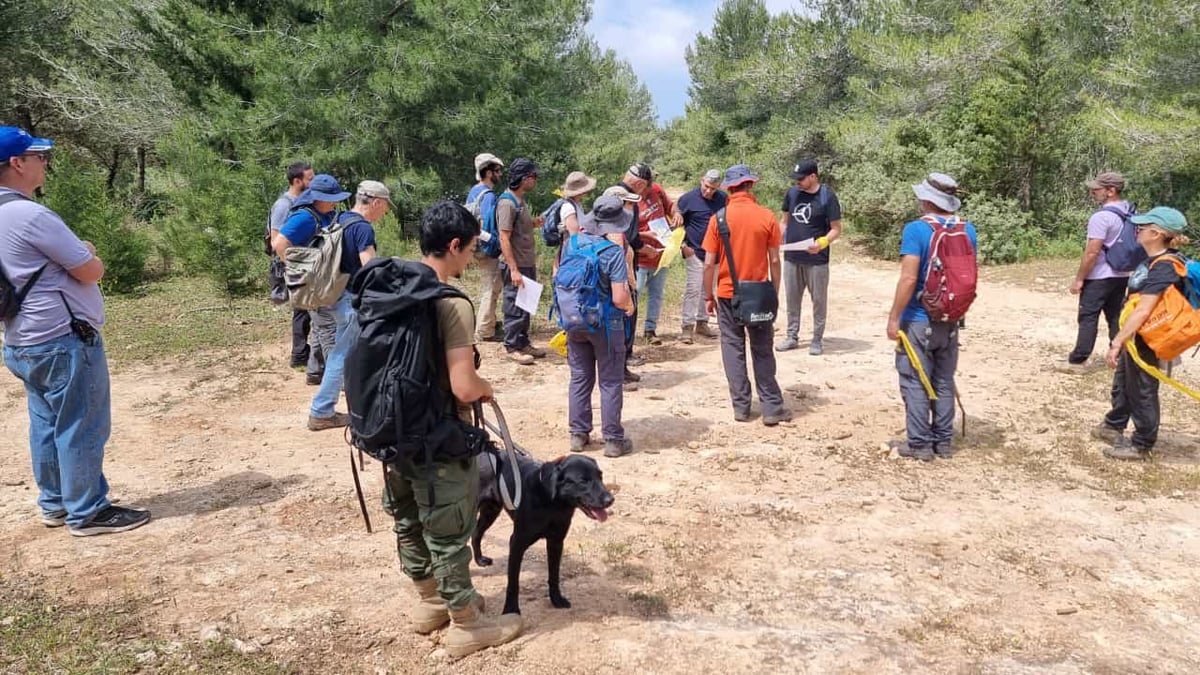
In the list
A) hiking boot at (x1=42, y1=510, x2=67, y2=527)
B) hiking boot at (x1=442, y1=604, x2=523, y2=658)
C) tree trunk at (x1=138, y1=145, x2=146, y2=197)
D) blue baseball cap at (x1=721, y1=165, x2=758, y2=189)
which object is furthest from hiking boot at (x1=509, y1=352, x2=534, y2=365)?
tree trunk at (x1=138, y1=145, x2=146, y2=197)

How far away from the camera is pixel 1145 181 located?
526 inches

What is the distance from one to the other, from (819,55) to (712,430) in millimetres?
15927

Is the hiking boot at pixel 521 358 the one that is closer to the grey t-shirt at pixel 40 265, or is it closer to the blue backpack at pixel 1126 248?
the grey t-shirt at pixel 40 265

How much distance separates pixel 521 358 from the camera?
7.66 m

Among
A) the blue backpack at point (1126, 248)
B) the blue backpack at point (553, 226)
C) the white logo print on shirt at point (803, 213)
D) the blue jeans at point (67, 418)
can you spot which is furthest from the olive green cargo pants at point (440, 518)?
the blue backpack at point (1126, 248)

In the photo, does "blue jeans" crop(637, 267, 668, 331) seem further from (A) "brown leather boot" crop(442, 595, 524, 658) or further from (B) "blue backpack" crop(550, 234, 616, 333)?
(A) "brown leather boot" crop(442, 595, 524, 658)

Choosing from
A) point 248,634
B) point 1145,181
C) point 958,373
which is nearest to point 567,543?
point 248,634

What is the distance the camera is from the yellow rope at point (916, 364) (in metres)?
5.02

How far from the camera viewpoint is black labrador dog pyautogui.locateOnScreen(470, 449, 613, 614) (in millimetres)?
3004

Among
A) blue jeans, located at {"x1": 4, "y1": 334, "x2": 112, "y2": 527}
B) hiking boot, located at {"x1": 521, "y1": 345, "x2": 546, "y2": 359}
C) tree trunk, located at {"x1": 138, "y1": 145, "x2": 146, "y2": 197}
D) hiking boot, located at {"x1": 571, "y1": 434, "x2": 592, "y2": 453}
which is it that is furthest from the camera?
tree trunk, located at {"x1": 138, "y1": 145, "x2": 146, "y2": 197}

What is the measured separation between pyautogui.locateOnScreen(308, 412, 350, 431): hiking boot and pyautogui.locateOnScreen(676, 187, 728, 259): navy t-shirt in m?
4.01

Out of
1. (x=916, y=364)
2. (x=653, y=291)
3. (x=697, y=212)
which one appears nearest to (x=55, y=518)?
(x=916, y=364)

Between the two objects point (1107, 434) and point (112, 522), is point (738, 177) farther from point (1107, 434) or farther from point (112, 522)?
point (112, 522)

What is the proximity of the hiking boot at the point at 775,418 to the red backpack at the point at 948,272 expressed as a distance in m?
Result: 1.44
